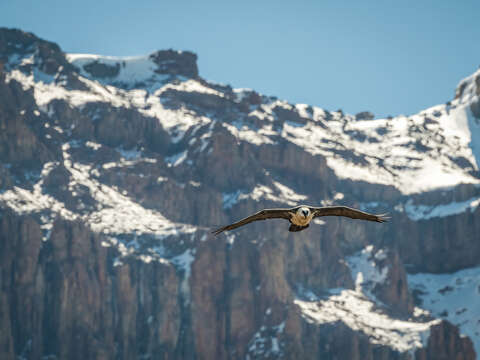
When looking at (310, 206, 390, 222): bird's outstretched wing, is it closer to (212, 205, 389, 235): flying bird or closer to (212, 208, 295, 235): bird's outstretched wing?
(212, 205, 389, 235): flying bird

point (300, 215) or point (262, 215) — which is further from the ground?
point (262, 215)

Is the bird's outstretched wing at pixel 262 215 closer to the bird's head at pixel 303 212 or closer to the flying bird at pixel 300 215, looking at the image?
the flying bird at pixel 300 215

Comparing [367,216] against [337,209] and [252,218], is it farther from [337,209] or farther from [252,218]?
[252,218]

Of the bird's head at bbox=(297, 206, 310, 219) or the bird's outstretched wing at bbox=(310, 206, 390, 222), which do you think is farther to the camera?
the bird's outstretched wing at bbox=(310, 206, 390, 222)

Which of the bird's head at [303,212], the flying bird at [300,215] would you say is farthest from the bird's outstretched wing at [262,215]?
the bird's head at [303,212]

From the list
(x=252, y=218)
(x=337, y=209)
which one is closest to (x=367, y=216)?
(x=337, y=209)

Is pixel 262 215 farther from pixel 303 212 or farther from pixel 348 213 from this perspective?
pixel 348 213

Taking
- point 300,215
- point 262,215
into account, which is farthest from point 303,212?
point 262,215

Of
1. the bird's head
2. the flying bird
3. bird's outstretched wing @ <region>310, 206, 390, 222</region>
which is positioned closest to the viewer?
the bird's head

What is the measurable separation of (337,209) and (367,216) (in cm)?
264

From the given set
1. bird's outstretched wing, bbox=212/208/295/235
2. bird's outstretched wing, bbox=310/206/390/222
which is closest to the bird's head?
bird's outstretched wing, bbox=212/208/295/235

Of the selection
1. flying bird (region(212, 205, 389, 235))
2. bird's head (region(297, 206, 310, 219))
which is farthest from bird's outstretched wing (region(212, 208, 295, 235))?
bird's head (region(297, 206, 310, 219))

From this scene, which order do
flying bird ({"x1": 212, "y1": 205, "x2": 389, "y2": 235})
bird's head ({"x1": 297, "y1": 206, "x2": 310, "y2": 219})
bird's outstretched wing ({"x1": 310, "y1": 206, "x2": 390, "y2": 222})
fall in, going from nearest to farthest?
1. bird's head ({"x1": 297, "y1": 206, "x2": 310, "y2": 219})
2. flying bird ({"x1": 212, "y1": 205, "x2": 389, "y2": 235})
3. bird's outstretched wing ({"x1": 310, "y1": 206, "x2": 390, "y2": 222})

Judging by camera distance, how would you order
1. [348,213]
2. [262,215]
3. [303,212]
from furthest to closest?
[348,213]
[262,215]
[303,212]
